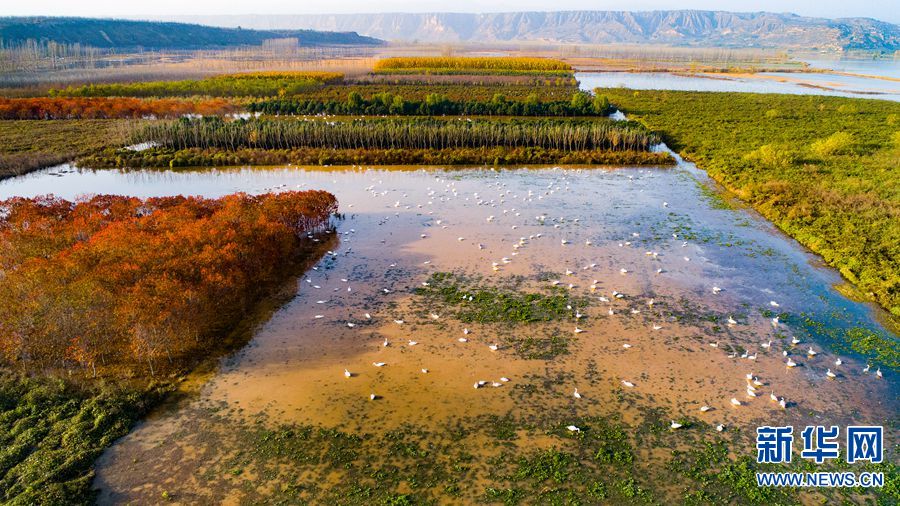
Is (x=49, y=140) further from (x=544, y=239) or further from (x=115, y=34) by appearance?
(x=115, y=34)

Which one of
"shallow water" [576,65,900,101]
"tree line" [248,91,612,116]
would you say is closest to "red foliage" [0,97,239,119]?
"tree line" [248,91,612,116]

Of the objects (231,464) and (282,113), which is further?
(282,113)

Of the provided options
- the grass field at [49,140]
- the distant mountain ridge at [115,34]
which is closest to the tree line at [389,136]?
the grass field at [49,140]

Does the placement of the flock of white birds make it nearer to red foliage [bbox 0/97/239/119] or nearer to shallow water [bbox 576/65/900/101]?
red foliage [bbox 0/97/239/119]

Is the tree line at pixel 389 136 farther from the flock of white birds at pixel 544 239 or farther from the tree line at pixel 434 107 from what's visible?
the tree line at pixel 434 107

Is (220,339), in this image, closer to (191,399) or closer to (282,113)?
(191,399)

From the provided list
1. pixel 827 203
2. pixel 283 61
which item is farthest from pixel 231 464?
pixel 283 61

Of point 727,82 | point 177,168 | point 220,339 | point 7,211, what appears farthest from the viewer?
point 727,82
